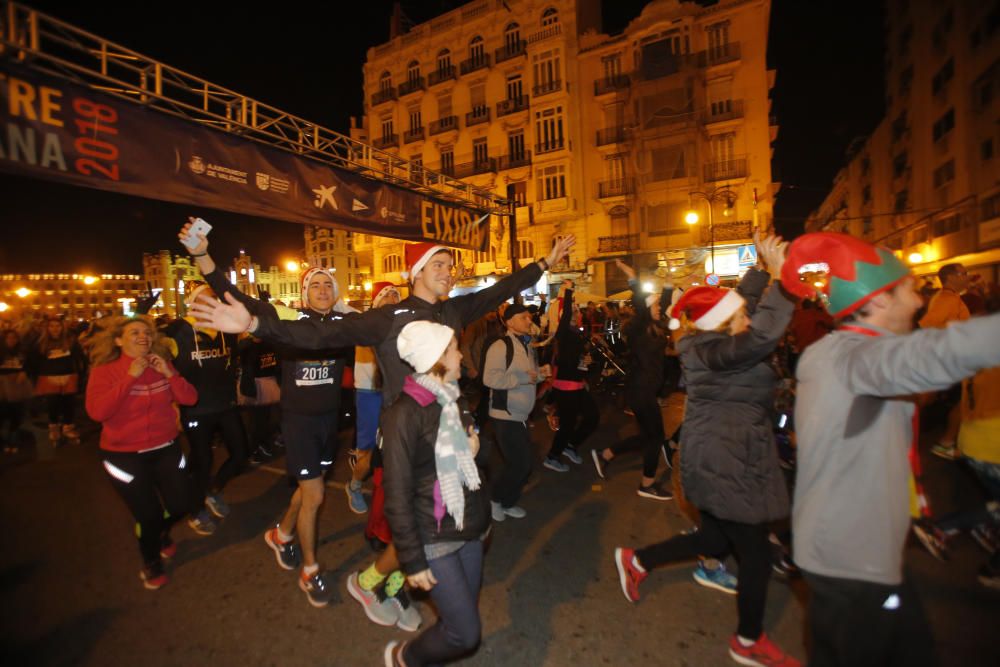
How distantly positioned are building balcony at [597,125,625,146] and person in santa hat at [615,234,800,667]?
2864cm

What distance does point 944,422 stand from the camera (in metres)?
7.44

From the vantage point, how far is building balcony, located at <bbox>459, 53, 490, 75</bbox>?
104 ft

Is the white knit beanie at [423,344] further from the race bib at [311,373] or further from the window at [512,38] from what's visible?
the window at [512,38]

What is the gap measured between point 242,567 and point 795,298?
4.38m

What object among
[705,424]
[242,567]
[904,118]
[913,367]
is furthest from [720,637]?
[904,118]

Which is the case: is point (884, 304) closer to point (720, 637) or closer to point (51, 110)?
point (720, 637)

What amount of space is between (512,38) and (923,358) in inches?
1374

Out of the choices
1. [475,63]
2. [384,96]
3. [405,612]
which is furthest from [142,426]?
[384,96]

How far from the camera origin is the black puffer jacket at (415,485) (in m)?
2.17

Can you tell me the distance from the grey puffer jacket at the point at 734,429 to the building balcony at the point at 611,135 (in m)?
29.0

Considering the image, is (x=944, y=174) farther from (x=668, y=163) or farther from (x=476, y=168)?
(x=476, y=168)

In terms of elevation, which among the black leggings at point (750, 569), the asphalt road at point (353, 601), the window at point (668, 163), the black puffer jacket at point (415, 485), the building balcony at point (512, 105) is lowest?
the asphalt road at point (353, 601)

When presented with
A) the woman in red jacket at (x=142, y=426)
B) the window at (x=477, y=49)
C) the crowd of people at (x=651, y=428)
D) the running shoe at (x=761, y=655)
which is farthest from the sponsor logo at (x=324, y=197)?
the window at (x=477, y=49)

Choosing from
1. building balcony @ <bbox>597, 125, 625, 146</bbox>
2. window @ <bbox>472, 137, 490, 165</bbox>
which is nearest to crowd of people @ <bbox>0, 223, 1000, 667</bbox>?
building balcony @ <bbox>597, 125, 625, 146</bbox>
